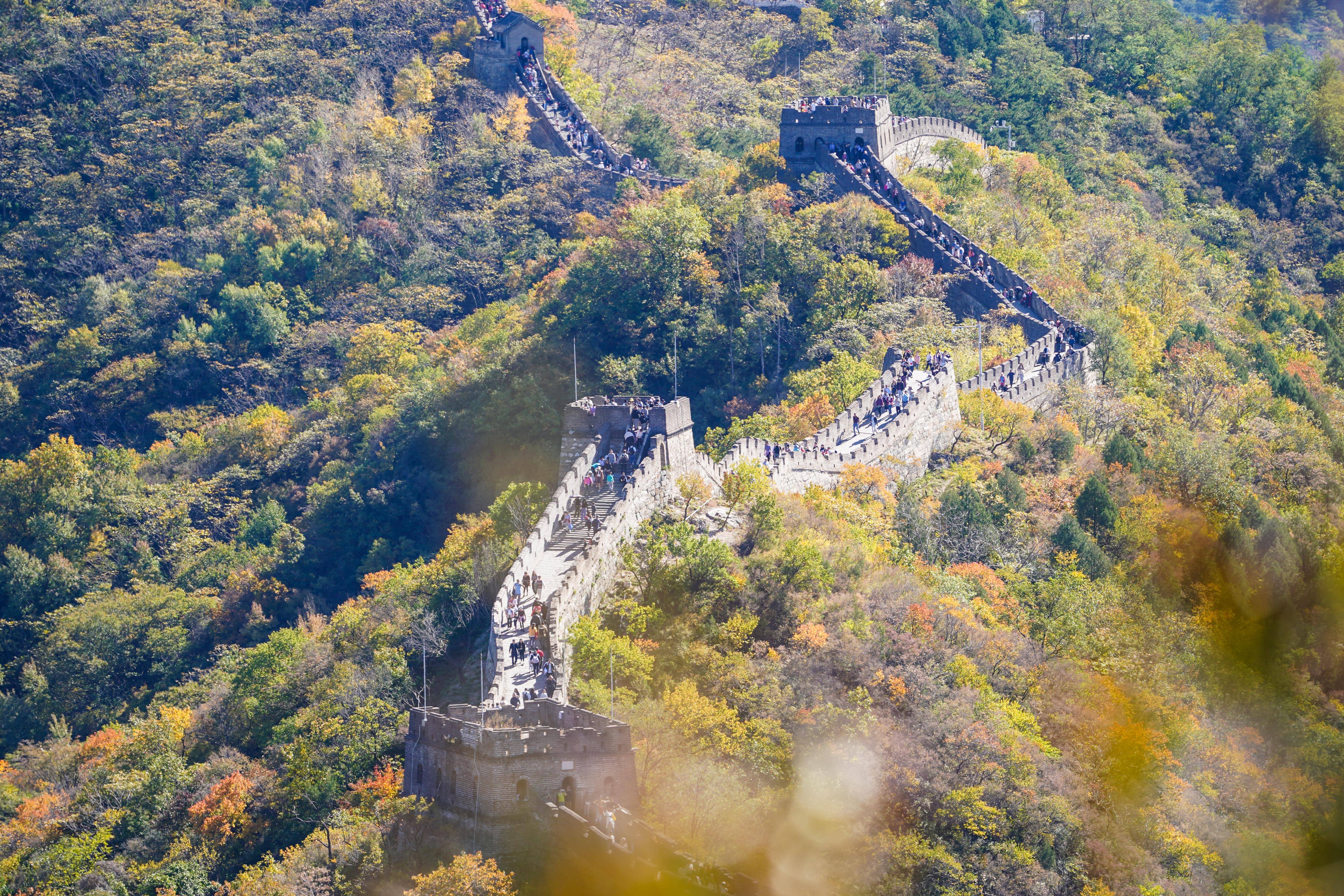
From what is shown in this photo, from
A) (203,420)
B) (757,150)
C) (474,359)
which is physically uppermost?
(757,150)

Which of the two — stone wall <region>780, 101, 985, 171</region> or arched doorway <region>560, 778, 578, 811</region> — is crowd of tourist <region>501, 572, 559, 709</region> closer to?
arched doorway <region>560, 778, 578, 811</region>

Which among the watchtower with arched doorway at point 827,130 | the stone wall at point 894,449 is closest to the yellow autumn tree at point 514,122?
the watchtower with arched doorway at point 827,130

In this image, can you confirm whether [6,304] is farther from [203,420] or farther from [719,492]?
[719,492]

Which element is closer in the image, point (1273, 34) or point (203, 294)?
point (203, 294)

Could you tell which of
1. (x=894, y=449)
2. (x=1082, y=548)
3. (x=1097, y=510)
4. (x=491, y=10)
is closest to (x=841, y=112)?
(x=894, y=449)

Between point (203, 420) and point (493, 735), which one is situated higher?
point (493, 735)

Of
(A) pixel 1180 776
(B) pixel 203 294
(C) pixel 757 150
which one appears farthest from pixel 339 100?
(A) pixel 1180 776

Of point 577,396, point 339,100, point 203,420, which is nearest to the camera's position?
point 577,396
